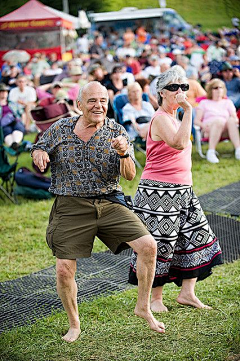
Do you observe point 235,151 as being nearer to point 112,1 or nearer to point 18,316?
point 18,316

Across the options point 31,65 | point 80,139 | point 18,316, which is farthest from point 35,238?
point 31,65

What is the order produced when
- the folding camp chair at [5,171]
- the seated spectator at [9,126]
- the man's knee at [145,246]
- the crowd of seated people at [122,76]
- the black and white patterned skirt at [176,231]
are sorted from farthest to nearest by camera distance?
1. the crowd of seated people at [122,76]
2. the seated spectator at [9,126]
3. the folding camp chair at [5,171]
4. the black and white patterned skirt at [176,231]
5. the man's knee at [145,246]

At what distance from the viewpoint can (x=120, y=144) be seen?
3436 millimetres

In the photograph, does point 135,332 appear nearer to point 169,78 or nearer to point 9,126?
point 169,78

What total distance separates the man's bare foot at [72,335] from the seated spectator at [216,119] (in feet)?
22.7

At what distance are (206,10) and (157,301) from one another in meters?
2.92

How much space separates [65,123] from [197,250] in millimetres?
1288

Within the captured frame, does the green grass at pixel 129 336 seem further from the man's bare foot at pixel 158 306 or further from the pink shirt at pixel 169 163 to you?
the pink shirt at pixel 169 163

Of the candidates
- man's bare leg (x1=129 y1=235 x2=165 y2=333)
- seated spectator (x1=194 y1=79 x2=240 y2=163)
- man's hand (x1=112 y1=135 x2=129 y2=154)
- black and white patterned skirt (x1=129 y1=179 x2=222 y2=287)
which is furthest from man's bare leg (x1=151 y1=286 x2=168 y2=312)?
seated spectator (x1=194 y1=79 x2=240 y2=163)

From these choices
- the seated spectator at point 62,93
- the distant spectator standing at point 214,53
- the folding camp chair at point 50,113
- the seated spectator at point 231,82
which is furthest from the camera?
the distant spectator standing at point 214,53

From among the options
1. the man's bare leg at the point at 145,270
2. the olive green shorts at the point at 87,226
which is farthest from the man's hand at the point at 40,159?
the man's bare leg at the point at 145,270

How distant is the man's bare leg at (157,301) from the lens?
4.24 metres

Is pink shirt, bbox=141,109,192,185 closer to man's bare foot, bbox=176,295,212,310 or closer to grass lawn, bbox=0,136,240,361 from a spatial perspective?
man's bare foot, bbox=176,295,212,310

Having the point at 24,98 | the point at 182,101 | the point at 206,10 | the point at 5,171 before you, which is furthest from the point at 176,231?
the point at 24,98
